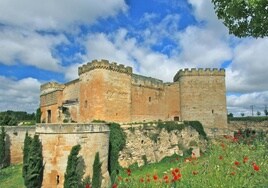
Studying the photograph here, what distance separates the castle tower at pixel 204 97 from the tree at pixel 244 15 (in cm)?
1730

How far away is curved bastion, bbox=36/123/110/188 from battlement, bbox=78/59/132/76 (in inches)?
294

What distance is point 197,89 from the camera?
1071 inches

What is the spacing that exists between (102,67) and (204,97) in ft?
34.8

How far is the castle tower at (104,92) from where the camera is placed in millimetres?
21359

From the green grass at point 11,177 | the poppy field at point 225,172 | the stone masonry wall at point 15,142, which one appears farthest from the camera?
the stone masonry wall at point 15,142

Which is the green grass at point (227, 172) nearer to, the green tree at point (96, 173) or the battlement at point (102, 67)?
the green tree at point (96, 173)

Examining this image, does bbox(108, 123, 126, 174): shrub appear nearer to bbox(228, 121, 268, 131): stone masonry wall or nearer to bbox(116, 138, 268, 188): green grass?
bbox(116, 138, 268, 188): green grass

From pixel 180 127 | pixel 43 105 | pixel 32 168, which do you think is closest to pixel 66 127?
pixel 32 168

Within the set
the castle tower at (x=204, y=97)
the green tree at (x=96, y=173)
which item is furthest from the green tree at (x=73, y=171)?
the castle tower at (x=204, y=97)

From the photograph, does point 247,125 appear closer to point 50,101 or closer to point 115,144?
point 115,144

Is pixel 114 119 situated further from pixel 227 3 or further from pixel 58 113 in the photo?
pixel 227 3

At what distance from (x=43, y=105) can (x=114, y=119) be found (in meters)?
12.4

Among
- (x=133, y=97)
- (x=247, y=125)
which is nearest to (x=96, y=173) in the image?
(x=133, y=97)

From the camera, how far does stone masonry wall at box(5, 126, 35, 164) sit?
875 inches
